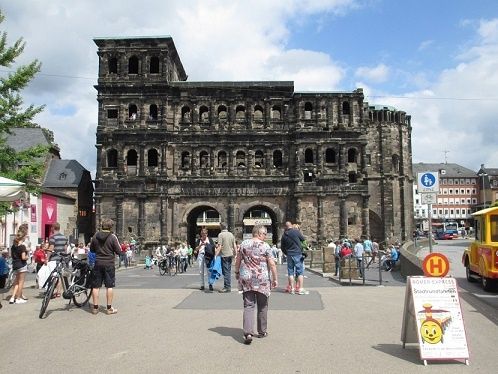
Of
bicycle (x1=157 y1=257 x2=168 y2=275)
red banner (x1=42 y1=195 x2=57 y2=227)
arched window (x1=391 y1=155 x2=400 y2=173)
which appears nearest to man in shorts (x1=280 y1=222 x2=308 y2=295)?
bicycle (x1=157 y1=257 x2=168 y2=275)

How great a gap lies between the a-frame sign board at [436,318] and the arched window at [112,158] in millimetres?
41072

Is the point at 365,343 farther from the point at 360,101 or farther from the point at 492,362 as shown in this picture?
the point at 360,101

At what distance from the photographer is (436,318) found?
6.84 m

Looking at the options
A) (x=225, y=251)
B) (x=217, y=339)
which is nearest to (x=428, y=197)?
(x=225, y=251)

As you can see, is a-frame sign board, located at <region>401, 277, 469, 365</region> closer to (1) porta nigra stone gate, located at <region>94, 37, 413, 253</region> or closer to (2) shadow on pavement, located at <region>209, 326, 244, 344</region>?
(2) shadow on pavement, located at <region>209, 326, 244, 344</region>

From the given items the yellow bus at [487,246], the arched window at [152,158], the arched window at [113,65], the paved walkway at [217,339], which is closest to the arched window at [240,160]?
the arched window at [152,158]

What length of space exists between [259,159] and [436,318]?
4030 cm

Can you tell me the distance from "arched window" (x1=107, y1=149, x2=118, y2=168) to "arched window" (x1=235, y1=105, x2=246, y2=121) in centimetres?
1084

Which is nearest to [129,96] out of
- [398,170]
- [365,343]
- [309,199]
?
[309,199]

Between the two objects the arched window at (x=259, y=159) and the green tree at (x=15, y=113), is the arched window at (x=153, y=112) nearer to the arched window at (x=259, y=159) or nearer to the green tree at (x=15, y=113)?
the arched window at (x=259, y=159)

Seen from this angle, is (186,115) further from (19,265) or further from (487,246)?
(19,265)

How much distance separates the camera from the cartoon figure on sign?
6.71 metres

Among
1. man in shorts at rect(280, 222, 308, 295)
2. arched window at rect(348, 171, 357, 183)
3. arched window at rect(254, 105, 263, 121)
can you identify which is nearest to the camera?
man in shorts at rect(280, 222, 308, 295)

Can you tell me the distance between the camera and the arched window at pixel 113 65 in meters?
46.2
